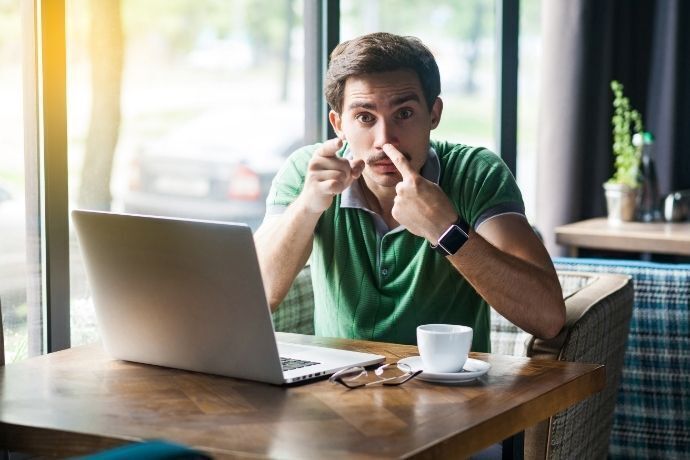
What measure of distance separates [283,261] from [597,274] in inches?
34.3

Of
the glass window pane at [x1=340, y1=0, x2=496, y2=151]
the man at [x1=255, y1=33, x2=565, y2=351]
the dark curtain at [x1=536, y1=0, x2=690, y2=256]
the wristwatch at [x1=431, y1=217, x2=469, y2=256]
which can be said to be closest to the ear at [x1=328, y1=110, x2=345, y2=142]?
the man at [x1=255, y1=33, x2=565, y2=351]

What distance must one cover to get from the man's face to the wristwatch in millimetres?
260

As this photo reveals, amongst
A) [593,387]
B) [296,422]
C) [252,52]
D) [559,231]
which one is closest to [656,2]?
[559,231]

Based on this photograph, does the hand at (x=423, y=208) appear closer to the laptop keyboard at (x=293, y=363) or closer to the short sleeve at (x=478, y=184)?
the short sleeve at (x=478, y=184)

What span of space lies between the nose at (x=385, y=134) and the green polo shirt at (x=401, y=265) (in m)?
0.13

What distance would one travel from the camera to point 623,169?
409 centimetres

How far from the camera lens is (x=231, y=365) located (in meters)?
1.72

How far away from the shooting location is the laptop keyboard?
1761mm

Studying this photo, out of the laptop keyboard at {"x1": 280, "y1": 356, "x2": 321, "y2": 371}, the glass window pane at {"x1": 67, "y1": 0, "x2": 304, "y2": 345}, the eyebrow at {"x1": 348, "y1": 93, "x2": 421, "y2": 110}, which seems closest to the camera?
the laptop keyboard at {"x1": 280, "y1": 356, "x2": 321, "y2": 371}

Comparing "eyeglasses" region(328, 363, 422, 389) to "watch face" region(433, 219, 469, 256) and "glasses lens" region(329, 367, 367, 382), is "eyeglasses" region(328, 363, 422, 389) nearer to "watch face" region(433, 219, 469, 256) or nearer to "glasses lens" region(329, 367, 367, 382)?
"glasses lens" region(329, 367, 367, 382)

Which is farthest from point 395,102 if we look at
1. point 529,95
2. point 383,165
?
point 529,95

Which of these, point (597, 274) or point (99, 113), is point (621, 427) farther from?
point (99, 113)

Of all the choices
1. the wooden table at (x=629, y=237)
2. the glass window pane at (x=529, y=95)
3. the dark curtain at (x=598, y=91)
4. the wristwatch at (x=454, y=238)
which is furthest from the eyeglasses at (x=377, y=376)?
the glass window pane at (x=529, y=95)

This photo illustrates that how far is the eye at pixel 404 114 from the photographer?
2.30 m
